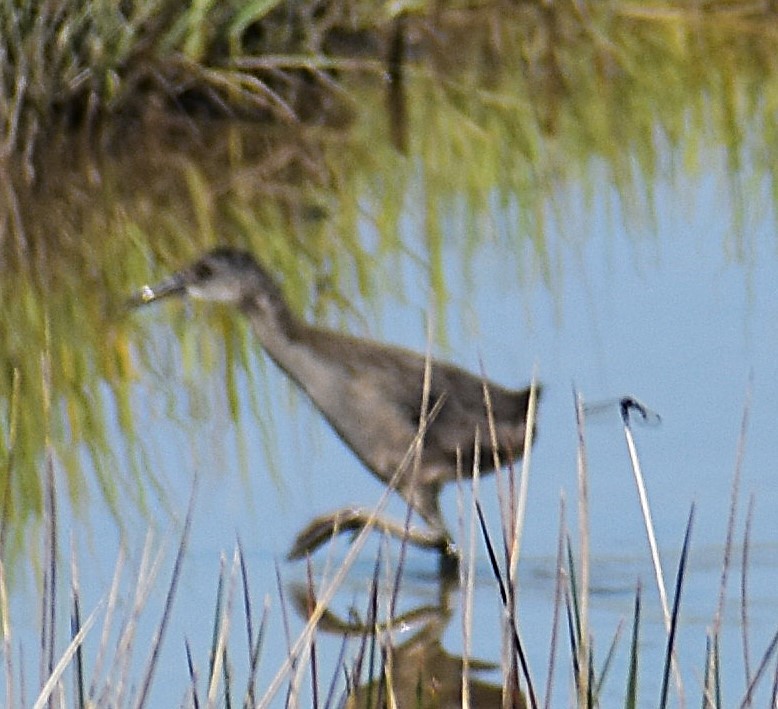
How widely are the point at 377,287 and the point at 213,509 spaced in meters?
1.53

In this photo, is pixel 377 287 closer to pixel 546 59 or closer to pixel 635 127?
pixel 635 127

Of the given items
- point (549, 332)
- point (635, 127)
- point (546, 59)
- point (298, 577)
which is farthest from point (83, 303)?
point (546, 59)

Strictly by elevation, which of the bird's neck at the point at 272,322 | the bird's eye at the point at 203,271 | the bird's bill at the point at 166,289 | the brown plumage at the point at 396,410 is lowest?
the brown plumage at the point at 396,410

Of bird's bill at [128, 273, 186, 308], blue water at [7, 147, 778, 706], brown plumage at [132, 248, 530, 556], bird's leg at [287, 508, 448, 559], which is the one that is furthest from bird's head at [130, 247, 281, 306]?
bird's leg at [287, 508, 448, 559]

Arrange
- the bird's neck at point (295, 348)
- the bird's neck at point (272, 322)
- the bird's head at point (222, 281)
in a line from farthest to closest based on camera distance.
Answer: the bird's head at point (222, 281)
the bird's neck at point (272, 322)
the bird's neck at point (295, 348)

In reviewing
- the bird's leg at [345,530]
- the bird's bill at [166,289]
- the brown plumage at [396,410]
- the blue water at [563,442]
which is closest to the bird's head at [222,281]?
the bird's bill at [166,289]

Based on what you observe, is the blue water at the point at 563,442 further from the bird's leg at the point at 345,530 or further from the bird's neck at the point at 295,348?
the bird's neck at the point at 295,348

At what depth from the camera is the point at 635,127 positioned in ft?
25.1

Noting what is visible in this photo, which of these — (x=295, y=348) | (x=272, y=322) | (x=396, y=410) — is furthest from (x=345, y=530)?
(x=272, y=322)

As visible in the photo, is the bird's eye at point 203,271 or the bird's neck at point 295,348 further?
the bird's eye at point 203,271

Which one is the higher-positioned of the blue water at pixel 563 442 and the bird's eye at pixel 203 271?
the bird's eye at pixel 203 271

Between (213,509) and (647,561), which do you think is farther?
(213,509)

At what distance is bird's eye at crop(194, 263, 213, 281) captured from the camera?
17.2ft

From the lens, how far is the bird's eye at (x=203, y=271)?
5238 mm
